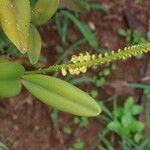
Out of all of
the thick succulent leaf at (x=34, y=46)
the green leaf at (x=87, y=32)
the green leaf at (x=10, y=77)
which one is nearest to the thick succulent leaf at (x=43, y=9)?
the thick succulent leaf at (x=34, y=46)

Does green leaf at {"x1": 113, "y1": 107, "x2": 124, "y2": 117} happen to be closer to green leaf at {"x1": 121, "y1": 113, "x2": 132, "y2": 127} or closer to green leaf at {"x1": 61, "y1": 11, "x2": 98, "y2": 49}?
green leaf at {"x1": 121, "y1": 113, "x2": 132, "y2": 127}

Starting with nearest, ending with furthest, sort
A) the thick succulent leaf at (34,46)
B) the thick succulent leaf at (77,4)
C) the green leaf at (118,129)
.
A: the thick succulent leaf at (34,46)
the thick succulent leaf at (77,4)
the green leaf at (118,129)

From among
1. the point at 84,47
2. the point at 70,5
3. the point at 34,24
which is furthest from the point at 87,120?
the point at 34,24

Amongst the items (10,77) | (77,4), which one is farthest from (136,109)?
(10,77)

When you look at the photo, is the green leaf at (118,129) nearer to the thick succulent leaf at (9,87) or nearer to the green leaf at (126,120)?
the green leaf at (126,120)

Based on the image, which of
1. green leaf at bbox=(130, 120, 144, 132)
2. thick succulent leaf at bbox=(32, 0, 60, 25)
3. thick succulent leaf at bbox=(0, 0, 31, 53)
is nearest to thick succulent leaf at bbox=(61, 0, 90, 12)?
thick succulent leaf at bbox=(32, 0, 60, 25)

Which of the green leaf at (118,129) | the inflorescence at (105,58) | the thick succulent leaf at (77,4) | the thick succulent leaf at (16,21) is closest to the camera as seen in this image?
the inflorescence at (105,58)

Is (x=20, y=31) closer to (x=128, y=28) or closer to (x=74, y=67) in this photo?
(x=74, y=67)
